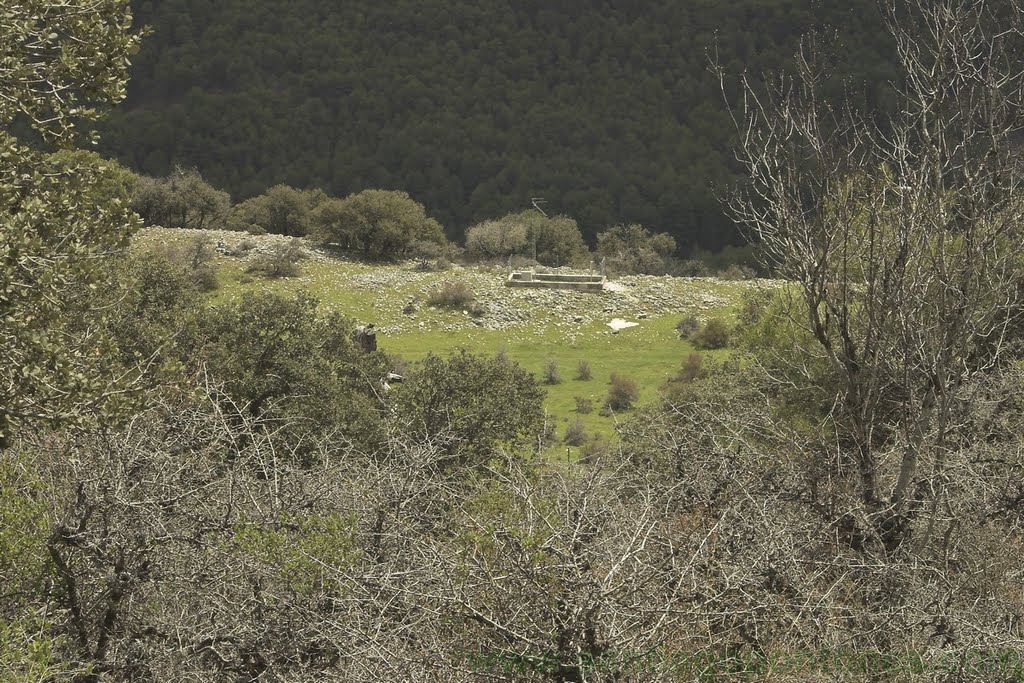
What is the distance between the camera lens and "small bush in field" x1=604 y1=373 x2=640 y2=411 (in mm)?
33719

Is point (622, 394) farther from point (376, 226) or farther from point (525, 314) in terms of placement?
point (376, 226)

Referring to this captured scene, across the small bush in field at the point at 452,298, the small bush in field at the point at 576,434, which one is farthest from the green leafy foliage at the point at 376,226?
the small bush in field at the point at 576,434

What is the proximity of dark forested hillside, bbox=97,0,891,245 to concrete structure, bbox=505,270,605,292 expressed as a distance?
60486 mm

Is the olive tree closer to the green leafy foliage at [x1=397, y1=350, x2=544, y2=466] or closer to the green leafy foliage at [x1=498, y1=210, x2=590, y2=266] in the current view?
the green leafy foliage at [x1=397, y1=350, x2=544, y2=466]

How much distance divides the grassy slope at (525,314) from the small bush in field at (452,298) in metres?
0.59

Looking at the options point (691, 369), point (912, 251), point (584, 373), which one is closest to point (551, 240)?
point (584, 373)

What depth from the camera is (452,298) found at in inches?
1821

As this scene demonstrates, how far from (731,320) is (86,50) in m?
36.6

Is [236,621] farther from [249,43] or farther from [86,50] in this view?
[249,43]

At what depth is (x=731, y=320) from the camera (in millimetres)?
43281

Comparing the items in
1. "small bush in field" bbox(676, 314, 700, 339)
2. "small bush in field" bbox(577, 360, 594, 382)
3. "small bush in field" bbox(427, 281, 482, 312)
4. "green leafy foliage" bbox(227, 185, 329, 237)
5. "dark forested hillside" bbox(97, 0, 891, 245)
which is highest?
"dark forested hillside" bbox(97, 0, 891, 245)

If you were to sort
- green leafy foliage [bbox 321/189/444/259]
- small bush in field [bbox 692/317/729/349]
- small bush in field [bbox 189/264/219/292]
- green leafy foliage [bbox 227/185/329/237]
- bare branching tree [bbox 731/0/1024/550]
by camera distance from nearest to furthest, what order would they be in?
bare branching tree [bbox 731/0/1024/550]
small bush in field [bbox 692/317/729/349]
small bush in field [bbox 189/264/219/292]
green leafy foliage [bbox 321/189/444/259]
green leafy foliage [bbox 227/185/329/237]

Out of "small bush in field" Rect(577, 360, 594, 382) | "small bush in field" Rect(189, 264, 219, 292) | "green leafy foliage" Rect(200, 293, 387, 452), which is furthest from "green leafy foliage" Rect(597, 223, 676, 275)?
"green leafy foliage" Rect(200, 293, 387, 452)

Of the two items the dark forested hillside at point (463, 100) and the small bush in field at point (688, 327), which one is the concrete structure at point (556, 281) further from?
the dark forested hillside at point (463, 100)
